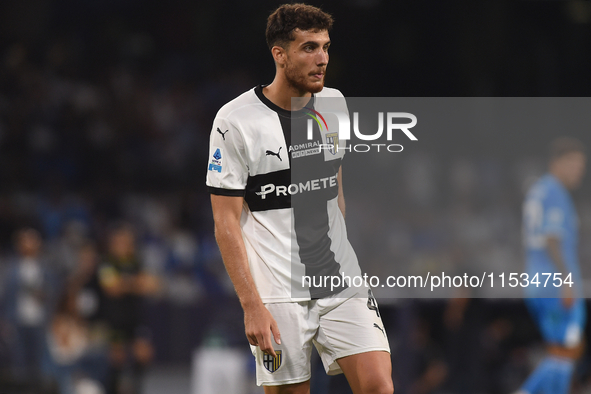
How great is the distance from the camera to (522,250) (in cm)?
652

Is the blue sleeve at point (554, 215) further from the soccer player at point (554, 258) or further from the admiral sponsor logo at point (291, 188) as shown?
the admiral sponsor logo at point (291, 188)

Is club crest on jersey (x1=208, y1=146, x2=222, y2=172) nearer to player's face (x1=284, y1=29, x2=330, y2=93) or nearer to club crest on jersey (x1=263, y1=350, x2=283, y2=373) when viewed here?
player's face (x1=284, y1=29, x2=330, y2=93)

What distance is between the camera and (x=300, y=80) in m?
2.96

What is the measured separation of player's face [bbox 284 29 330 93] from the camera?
291 centimetres

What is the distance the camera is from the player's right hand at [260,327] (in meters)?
2.80

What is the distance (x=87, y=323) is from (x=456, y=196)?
404 centimetres

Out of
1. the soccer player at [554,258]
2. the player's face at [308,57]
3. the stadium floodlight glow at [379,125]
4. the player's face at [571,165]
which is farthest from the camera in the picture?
the player's face at [571,165]

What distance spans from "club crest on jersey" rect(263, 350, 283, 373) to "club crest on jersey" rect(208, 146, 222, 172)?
31.6 inches

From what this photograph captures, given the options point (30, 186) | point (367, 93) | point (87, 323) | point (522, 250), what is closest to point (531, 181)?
point (522, 250)

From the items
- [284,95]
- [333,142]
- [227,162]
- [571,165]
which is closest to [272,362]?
[227,162]

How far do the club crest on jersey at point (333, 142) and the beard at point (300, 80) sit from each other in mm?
243

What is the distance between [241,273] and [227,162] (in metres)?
0.46

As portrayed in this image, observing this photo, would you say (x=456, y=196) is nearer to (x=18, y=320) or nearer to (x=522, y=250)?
(x=522, y=250)

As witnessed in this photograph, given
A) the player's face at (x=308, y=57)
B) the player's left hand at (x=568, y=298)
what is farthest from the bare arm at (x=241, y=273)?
the player's left hand at (x=568, y=298)
